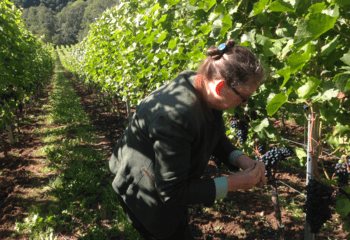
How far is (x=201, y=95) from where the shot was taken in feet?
4.10

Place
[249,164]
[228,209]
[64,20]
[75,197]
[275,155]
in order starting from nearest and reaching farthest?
1. [249,164]
2. [275,155]
3. [228,209]
4. [75,197]
5. [64,20]

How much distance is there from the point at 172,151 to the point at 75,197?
10.1 feet

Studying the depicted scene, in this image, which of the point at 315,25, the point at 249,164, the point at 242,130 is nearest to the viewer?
the point at 315,25

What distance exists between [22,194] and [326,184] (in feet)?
13.6

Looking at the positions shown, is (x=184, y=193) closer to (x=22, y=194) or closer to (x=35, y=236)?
(x=35, y=236)

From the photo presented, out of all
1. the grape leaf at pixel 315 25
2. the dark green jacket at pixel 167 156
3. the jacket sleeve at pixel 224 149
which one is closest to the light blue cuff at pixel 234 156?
the jacket sleeve at pixel 224 149

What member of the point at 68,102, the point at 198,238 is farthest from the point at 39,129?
the point at 198,238

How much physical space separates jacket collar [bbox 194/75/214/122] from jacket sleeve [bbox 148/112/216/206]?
7.6 inches

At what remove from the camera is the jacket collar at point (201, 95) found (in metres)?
1.23

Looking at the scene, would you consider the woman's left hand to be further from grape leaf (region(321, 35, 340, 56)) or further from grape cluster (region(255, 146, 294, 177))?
grape leaf (region(321, 35, 340, 56))

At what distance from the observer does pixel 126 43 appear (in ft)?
14.0

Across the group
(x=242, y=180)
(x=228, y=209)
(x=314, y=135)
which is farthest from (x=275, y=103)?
(x=228, y=209)

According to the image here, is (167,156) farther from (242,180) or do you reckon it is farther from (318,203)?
(318,203)

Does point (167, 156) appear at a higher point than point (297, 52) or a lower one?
lower
